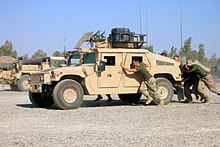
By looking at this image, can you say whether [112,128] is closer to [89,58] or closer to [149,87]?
[149,87]

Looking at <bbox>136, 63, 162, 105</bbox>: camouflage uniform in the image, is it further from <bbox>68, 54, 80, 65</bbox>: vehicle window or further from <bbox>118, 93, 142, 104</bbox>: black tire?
<bbox>68, 54, 80, 65</bbox>: vehicle window

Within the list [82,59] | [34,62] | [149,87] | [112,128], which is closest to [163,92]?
[149,87]

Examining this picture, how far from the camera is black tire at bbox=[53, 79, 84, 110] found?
1236cm

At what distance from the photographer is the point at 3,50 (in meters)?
80.1

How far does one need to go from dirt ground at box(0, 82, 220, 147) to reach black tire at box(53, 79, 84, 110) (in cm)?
45

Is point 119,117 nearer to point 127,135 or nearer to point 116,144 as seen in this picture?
point 127,135

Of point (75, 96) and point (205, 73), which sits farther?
point (205, 73)

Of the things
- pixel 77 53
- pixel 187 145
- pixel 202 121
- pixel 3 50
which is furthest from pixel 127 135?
pixel 3 50

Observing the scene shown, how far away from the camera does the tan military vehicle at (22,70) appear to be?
26391 millimetres

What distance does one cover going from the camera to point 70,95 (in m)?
12.6

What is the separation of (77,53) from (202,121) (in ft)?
19.2

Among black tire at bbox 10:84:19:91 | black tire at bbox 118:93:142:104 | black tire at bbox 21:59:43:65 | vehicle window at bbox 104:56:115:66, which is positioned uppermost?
black tire at bbox 21:59:43:65

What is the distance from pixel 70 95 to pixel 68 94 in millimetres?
73

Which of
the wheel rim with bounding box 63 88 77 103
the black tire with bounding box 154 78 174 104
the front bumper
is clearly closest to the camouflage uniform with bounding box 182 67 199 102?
the black tire with bounding box 154 78 174 104
